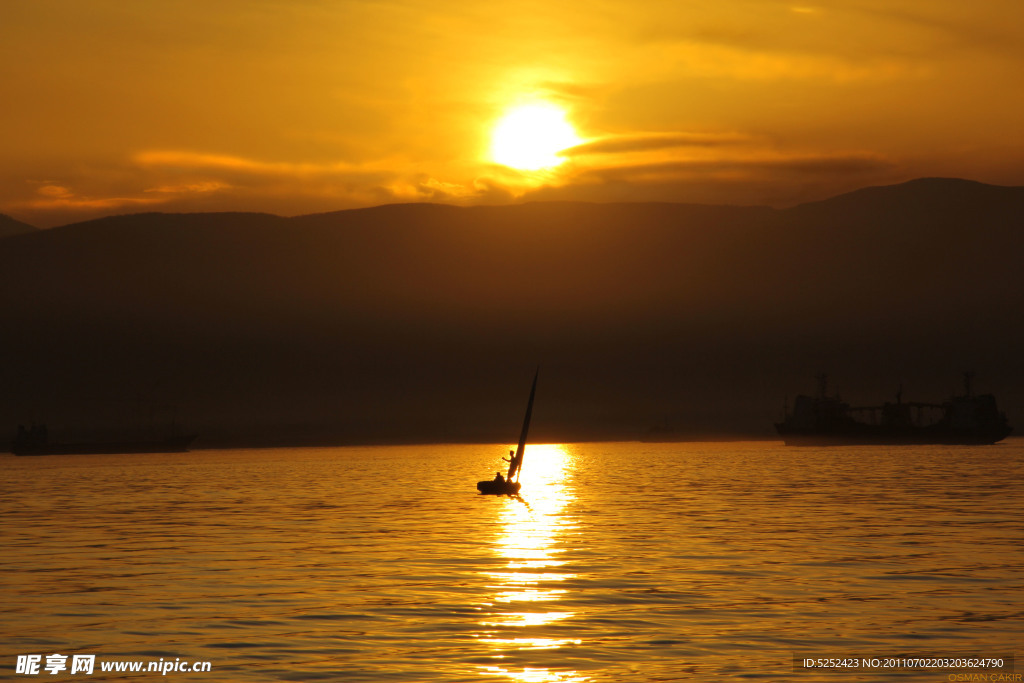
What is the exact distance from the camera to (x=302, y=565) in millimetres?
53062

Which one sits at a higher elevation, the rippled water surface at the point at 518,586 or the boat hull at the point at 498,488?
the boat hull at the point at 498,488

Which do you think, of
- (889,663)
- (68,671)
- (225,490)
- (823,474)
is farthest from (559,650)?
(823,474)

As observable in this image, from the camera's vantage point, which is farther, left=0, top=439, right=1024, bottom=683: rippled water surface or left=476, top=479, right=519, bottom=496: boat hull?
Result: left=476, top=479, right=519, bottom=496: boat hull

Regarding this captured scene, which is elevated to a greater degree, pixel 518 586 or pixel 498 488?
pixel 498 488

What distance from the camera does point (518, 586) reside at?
45.8 meters

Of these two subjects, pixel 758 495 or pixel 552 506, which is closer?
pixel 552 506

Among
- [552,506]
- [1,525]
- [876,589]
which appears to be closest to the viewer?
[876,589]

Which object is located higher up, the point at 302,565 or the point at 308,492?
the point at 308,492

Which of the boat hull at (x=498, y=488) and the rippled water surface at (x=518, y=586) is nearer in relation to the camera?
the rippled water surface at (x=518, y=586)

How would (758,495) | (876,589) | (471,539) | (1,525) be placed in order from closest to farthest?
(876,589), (471,539), (1,525), (758,495)

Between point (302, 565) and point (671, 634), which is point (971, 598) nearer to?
point (671, 634)

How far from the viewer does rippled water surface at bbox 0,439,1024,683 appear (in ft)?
107

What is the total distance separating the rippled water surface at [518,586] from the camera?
32.5m

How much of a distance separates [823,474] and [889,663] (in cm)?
11974
